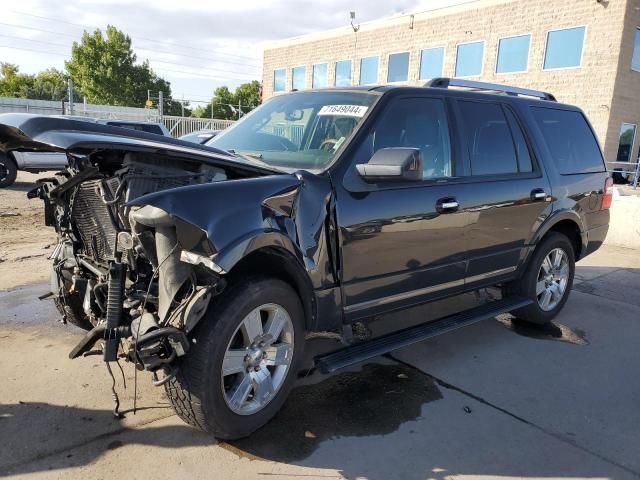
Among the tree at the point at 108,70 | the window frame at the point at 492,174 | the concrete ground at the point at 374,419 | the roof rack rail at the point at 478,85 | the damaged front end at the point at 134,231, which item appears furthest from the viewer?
the tree at the point at 108,70

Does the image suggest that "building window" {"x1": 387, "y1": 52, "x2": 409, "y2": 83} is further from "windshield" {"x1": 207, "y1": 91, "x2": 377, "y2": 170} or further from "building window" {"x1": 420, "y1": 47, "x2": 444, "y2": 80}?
"windshield" {"x1": 207, "y1": 91, "x2": 377, "y2": 170}

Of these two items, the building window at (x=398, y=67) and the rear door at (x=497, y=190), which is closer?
the rear door at (x=497, y=190)

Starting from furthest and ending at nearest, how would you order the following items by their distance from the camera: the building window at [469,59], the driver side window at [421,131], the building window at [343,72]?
the building window at [343,72], the building window at [469,59], the driver side window at [421,131]

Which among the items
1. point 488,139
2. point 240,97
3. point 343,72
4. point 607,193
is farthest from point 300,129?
point 240,97

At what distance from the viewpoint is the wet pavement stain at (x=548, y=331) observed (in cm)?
486

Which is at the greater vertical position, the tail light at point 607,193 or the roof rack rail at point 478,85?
the roof rack rail at point 478,85

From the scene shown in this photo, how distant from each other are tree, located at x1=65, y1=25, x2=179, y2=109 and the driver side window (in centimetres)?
4791

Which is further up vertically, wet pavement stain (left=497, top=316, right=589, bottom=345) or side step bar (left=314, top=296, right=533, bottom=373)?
side step bar (left=314, top=296, right=533, bottom=373)

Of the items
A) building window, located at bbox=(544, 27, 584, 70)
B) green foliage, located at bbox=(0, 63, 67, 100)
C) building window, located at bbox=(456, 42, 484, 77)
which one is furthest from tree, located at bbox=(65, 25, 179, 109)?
building window, located at bbox=(544, 27, 584, 70)

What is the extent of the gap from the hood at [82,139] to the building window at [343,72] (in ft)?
87.4

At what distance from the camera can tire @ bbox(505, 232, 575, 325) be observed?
16.2ft

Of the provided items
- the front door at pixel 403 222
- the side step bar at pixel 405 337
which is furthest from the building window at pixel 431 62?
the front door at pixel 403 222

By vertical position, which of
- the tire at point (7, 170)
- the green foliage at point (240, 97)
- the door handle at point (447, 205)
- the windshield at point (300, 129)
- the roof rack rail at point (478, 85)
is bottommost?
the tire at point (7, 170)

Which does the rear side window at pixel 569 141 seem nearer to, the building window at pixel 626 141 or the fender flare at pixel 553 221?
the fender flare at pixel 553 221
